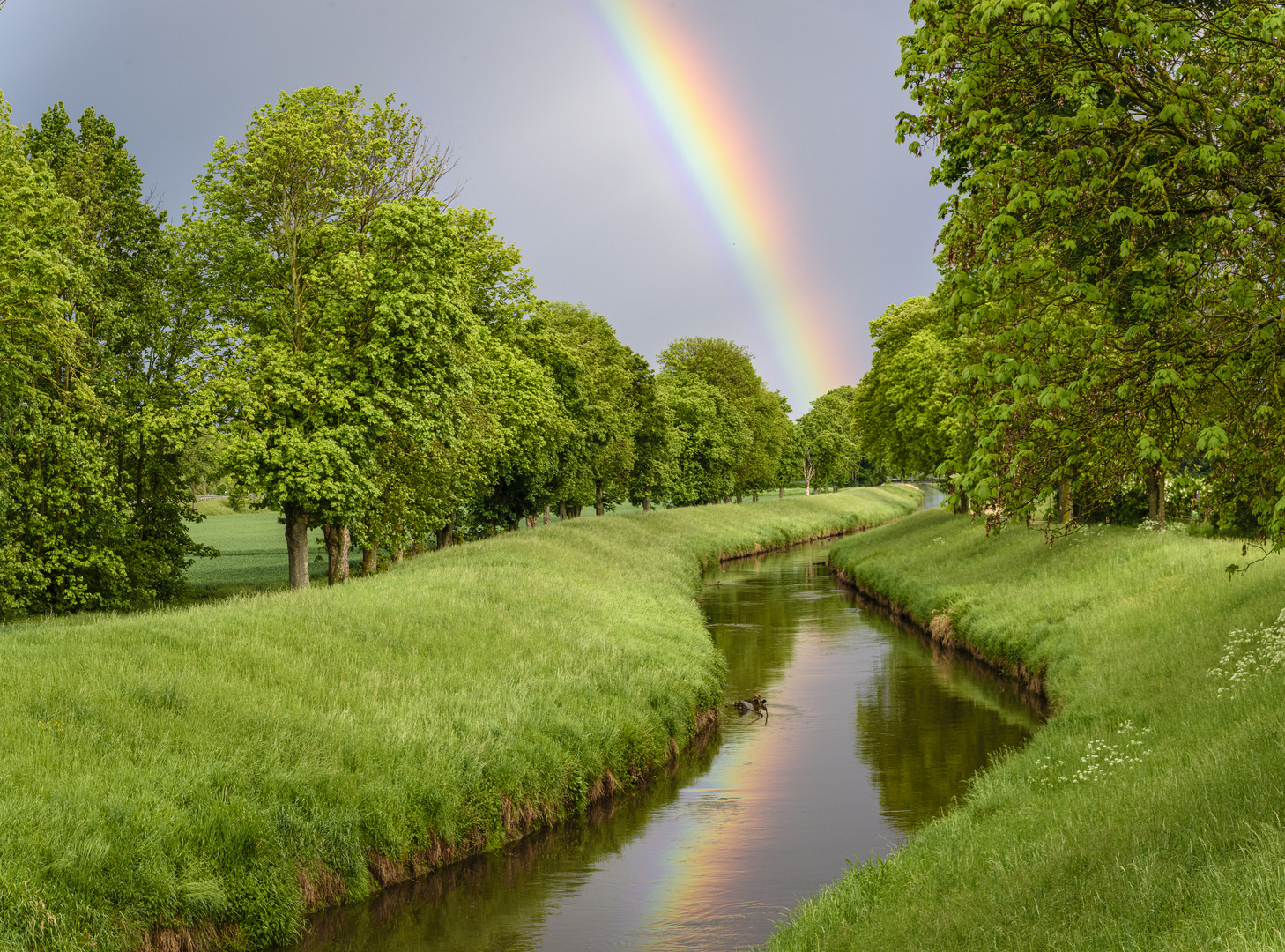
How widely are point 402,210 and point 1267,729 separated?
2717cm

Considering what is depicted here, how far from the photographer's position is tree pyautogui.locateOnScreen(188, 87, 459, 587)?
30.2 meters

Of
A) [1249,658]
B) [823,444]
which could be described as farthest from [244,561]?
[823,444]

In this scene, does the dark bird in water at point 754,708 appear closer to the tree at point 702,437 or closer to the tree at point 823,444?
the tree at point 702,437

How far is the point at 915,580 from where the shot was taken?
42.6m

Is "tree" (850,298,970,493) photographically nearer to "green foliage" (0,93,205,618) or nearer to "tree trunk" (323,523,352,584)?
"tree trunk" (323,523,352,584)

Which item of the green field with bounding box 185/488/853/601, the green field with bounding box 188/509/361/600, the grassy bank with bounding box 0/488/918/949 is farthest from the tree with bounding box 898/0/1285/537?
the green field with bounding box 188/509/361/600

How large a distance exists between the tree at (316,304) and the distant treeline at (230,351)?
8 cm

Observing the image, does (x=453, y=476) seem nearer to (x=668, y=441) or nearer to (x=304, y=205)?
(x=304, y=205)

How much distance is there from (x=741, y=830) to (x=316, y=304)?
23.1 m

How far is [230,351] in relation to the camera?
3231 cm

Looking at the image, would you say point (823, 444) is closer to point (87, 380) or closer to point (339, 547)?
point (339, 547)

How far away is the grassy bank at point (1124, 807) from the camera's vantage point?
8.05 m

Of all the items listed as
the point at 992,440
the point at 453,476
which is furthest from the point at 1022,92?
the point at 453,476

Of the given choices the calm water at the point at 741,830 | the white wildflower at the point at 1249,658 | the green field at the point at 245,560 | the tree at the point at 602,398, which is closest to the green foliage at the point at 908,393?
the tree at the point at 602,398
